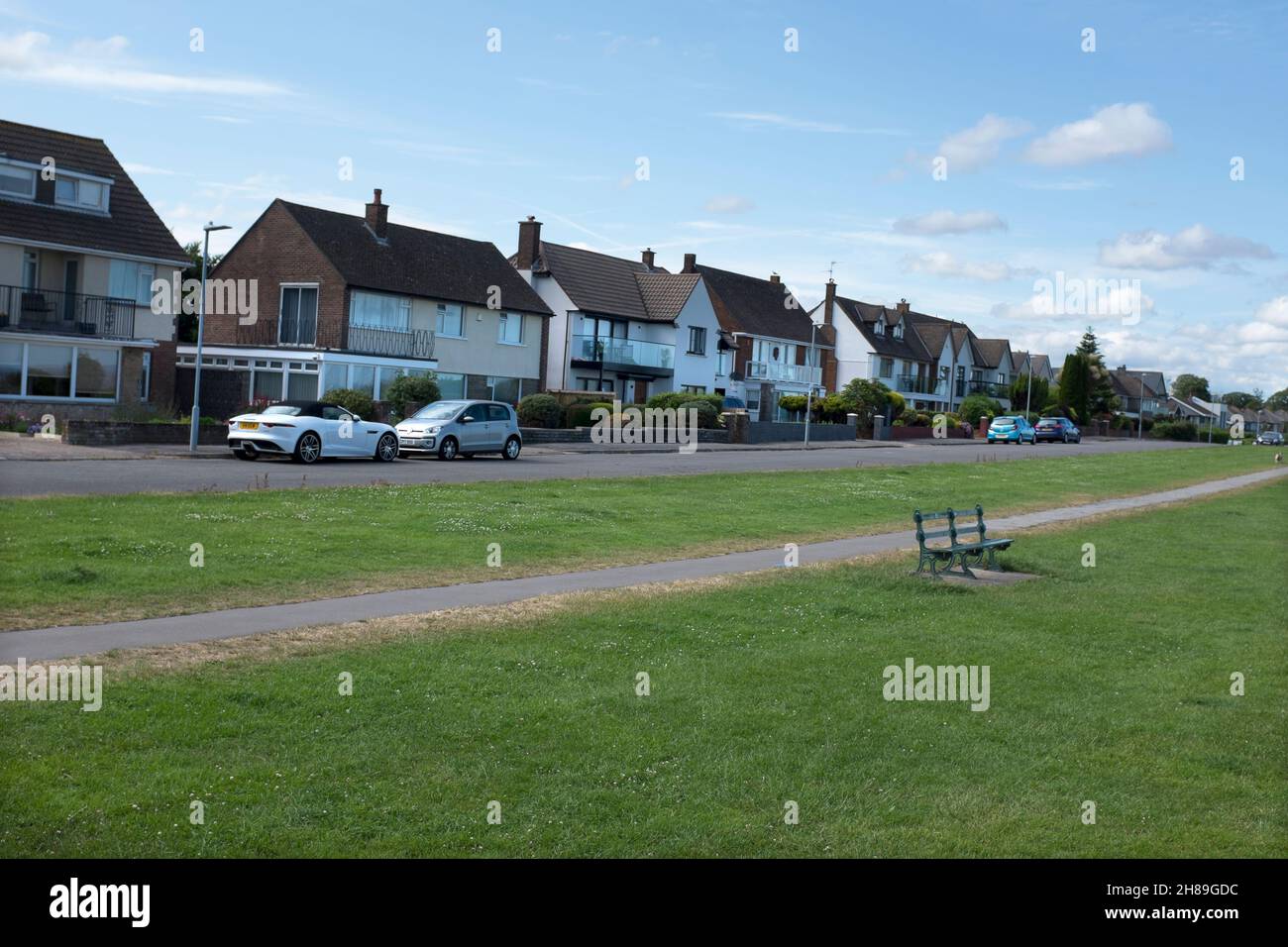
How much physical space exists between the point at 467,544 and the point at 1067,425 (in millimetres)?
61665

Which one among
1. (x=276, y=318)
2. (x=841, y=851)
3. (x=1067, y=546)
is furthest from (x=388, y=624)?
(x=276, y=318)

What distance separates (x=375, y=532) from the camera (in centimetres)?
1733

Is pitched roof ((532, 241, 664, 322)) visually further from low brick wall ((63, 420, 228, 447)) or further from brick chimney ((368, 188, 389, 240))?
low brick wall ((63, 420, 228, 447))

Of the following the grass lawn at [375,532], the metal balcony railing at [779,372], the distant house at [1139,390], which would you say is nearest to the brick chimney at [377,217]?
the grass lawn at [375,532]

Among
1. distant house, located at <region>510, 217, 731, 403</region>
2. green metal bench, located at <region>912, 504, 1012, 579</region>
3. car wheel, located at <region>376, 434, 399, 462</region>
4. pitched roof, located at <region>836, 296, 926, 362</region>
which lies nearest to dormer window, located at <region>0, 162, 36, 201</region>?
car wheel, located at <region>376, 434, 399, 462</region>

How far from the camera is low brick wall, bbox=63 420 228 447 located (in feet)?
99.6

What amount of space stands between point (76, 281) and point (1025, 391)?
85488 mm

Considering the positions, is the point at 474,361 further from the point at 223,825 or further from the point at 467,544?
the point at 223,825

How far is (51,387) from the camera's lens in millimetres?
39281

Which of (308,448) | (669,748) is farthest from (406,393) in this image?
(669,748)

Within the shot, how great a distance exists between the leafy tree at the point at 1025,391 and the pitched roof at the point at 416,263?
2482 inches

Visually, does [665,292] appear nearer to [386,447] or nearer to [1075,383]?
[386,447]

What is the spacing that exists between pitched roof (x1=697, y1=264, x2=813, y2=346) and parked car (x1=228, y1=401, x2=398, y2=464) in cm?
4557
